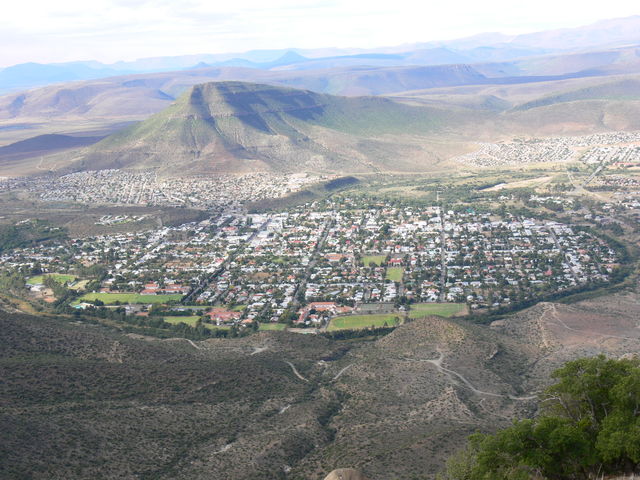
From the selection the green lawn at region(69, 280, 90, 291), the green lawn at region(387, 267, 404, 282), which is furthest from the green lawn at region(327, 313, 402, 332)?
the green lawn at region(69, 280, 90, 291)

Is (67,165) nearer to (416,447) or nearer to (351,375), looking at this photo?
(351,375)

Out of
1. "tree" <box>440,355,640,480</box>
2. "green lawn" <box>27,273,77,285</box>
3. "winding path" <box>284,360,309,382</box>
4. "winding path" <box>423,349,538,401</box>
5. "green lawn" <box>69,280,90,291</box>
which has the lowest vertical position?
"green lawn" <box>69,280,90,291</box>

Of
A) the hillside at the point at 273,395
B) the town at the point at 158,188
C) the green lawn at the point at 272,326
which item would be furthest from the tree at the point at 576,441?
the town at the point at 158,188

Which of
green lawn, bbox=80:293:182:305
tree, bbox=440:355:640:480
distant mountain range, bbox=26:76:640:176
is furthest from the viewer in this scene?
distant mountain range, bbox=26:76:640:176

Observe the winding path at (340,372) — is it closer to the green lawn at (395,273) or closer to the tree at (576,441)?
the tree at (576,441)

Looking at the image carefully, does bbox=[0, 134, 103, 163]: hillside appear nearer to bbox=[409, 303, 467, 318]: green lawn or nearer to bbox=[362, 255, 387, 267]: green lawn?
bbox=[362, 255, 387, 267]: green lawn

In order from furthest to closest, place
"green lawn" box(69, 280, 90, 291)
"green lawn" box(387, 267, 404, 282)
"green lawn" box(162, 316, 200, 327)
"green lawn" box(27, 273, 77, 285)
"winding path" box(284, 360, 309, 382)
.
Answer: "green lawn" box(27, 273, 77, 285) < "green lawn" box(69, 280, 90, 291) < "green lawn" box(387, 267, 404, 282) < "green lawn" box(162, 316, 200, 327) < "winding path" box(284, 360, 309, 382)

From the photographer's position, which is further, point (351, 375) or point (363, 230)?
point (363, 230)

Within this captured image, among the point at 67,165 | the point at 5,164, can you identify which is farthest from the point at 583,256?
the point at 5,164
